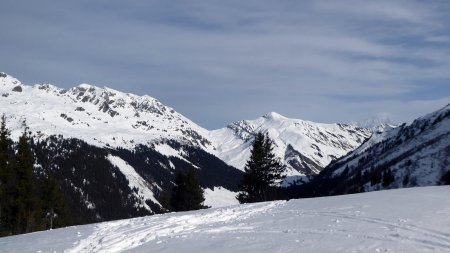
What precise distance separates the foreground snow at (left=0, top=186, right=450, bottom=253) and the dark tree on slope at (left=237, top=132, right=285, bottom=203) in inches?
875

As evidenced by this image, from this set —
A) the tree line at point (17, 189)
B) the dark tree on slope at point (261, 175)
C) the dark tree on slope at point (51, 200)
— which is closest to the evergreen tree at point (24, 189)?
the tree line at point (17, 189)

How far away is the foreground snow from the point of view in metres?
16.6

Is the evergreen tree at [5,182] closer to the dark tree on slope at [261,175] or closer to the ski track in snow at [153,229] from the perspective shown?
the ski track in snow at [153,229]

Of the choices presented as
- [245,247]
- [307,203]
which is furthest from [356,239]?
[307,203]

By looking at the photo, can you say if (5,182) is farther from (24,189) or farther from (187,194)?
(187,194)

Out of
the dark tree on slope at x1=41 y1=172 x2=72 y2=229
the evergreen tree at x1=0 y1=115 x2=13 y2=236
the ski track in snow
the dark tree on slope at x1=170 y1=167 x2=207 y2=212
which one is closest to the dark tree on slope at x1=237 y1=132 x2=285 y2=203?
the dark tree on slope at x1=170 y1=167 x2=207 y2=212

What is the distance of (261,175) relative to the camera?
5147 cm

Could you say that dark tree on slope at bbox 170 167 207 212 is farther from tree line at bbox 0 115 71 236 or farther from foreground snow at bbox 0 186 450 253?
foreground snow at bbox 0 186 450 253

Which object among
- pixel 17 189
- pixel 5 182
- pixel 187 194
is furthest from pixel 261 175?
pixel 5 182

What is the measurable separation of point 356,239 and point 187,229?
29.7 feet

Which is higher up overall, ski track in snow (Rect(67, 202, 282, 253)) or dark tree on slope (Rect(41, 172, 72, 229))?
dark tree on slope (Rect(41, 172, 72, 229))

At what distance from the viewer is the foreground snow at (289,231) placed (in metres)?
16.6

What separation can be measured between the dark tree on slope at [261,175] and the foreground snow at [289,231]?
875 inches

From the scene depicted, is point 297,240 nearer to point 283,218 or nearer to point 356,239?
point 356,239
